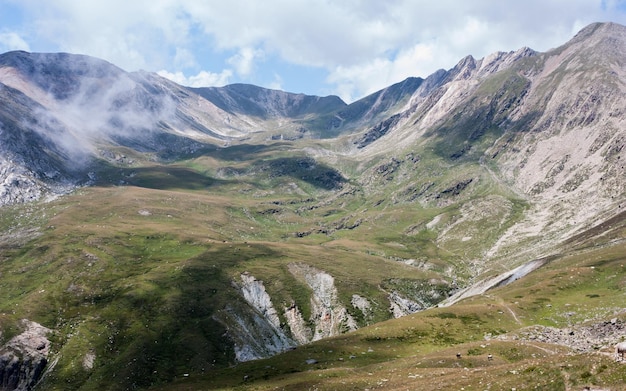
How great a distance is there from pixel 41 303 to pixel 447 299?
146 m

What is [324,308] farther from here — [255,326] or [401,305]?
[401,305]

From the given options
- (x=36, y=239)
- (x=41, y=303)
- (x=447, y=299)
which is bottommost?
Result: (x=447, y=299)

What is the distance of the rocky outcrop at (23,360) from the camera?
356 feet

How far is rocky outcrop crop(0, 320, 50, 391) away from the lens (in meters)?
108

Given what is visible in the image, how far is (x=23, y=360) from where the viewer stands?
4395 inches

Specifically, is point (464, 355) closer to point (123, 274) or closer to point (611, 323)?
point (611, 323)

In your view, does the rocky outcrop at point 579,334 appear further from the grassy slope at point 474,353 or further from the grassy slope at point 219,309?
the grassy slope at point 219,309

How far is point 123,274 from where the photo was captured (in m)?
162

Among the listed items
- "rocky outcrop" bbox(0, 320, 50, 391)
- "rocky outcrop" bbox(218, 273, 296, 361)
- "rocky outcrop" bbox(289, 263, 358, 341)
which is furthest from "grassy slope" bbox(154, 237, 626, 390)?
"rocky outcrop" bbox(0, 320, 50, 391)

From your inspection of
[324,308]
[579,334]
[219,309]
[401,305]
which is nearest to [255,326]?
[219,309]

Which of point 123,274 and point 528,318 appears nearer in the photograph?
point 528,318

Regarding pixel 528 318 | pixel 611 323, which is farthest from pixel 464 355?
pixel 528 318

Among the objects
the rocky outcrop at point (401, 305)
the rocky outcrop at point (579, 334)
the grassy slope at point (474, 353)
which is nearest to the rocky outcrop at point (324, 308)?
the rocky outcrop at point (401, 305)

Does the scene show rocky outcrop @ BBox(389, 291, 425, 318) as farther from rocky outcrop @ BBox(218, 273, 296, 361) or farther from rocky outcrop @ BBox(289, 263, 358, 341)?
rocky outcrop @ BBox(218, 273, 296, 361)
